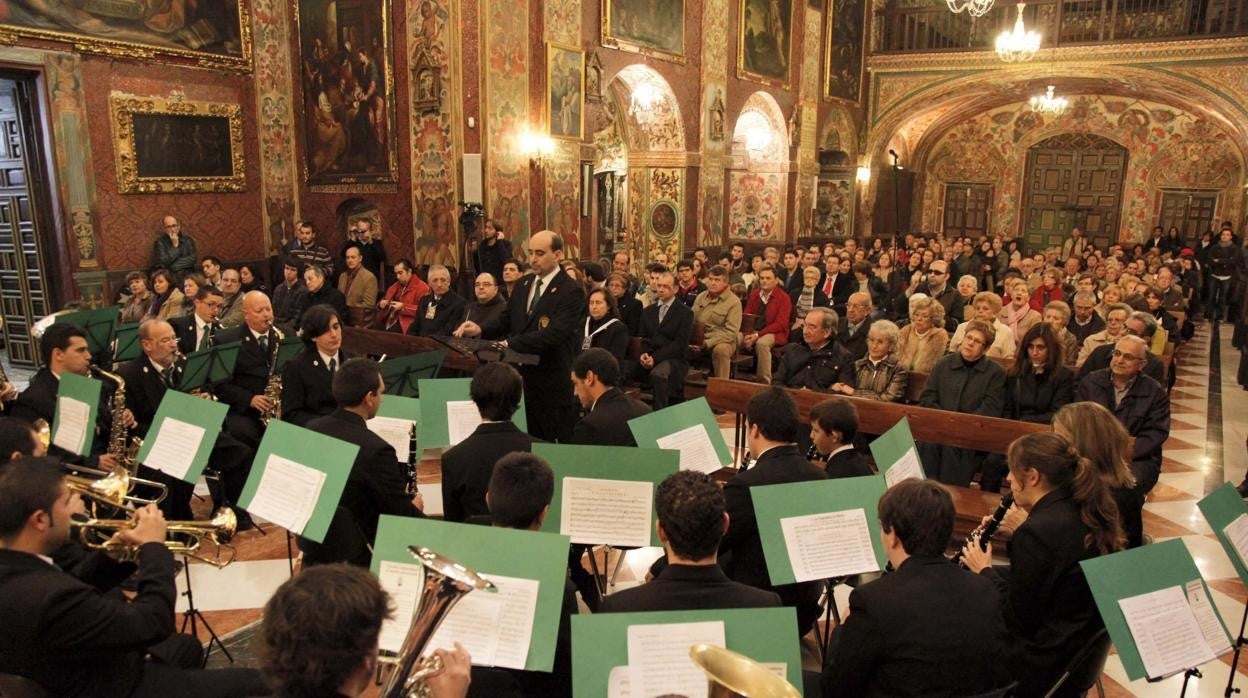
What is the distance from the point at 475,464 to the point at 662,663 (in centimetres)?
154

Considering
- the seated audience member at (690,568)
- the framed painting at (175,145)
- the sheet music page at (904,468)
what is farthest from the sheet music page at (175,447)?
the framed painting at (175,145)

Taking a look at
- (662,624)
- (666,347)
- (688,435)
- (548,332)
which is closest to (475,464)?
(688,435)

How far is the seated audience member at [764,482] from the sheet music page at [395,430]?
1.67 meters

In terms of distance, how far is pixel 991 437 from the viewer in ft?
15.9

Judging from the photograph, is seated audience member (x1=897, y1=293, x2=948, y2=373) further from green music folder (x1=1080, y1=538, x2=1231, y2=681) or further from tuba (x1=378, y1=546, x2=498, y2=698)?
tuba (x1=378, y1=546, x2=498, y2=698)

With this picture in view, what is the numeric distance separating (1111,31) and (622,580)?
59.1 ft

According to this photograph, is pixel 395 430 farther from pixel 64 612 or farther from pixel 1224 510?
pixel 1224 510

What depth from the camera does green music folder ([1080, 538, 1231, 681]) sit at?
2.47 m

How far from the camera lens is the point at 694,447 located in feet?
12.9

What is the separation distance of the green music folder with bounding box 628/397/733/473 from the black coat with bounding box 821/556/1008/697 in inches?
63.3

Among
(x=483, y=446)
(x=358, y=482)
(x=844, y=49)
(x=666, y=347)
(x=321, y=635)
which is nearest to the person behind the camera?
(x=321, y=635)

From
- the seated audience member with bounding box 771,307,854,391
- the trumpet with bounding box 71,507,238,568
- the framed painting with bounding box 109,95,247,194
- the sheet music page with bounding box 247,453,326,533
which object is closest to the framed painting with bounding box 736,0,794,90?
the framed painting with bounding box 109,95,247,194

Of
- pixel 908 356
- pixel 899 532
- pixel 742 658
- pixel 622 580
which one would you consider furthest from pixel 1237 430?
pixel 742 658

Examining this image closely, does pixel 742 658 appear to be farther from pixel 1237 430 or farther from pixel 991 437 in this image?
pixel 1237 430
